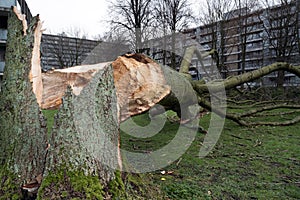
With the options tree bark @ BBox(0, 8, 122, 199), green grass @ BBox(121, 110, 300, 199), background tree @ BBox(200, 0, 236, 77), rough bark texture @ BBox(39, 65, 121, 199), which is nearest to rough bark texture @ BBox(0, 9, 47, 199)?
tree bark @ BBox(0, 8, 122, 199)

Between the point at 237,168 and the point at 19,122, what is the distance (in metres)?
2.46

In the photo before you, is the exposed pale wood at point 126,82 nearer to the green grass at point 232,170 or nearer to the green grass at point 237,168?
the green grass at point 232,170

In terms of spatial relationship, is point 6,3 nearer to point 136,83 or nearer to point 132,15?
point 132,15

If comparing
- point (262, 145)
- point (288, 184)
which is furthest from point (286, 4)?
point (288, 184)

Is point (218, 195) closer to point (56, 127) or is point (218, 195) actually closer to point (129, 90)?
point (129, 90)

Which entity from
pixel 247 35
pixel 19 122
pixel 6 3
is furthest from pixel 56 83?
pixel 247 35

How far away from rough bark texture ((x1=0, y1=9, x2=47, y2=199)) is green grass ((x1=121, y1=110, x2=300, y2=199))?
A: 112 cm

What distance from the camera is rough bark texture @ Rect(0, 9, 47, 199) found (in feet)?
5.25

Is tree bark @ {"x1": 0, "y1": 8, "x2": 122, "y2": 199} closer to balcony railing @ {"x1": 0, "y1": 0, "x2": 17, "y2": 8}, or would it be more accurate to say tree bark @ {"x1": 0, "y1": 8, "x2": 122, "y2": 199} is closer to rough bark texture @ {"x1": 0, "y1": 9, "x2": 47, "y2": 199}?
rough bark texture @ {"x1": 0, "y1": 9, "x2": 47, "y2": 199}

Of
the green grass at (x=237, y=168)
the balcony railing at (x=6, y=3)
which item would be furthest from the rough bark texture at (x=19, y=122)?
the balcony railing at (x=6, y=3)

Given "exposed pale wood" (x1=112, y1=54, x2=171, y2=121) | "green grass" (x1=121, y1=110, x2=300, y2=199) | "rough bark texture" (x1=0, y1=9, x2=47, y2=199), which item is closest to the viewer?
"rough bark texture" (x1=0, y1=9, x2=47, y2=199)

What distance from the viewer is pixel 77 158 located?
1494 millimetres

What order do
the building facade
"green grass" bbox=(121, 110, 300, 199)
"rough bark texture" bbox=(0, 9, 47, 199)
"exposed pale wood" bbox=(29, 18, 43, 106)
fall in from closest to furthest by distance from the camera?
1. "rough bark texture" bbox=(0, 9, 47, 199)
2. "exposed pale wood" bbox=(29, 18, 43, 106)
3. "green grass" bbox=(121, 110, 300, 199)
4. the building facade

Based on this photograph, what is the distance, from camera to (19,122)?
5.49 ft
